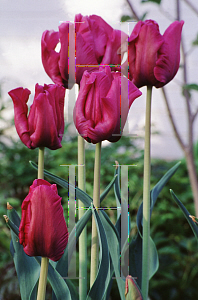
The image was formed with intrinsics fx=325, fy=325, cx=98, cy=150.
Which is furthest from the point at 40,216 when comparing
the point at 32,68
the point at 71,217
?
the point at 32,68

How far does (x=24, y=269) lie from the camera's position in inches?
16.2

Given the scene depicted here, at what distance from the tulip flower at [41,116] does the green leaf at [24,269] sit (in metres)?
0.11

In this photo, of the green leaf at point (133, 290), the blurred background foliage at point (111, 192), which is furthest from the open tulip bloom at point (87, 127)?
the blurred background foliage at point (111, 192)

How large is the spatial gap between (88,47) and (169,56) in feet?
0.33

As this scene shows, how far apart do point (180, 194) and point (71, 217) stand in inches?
44.2

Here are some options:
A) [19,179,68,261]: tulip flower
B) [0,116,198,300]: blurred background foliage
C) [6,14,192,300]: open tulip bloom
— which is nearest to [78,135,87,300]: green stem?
[6,14,192,300]: open tulip bloom

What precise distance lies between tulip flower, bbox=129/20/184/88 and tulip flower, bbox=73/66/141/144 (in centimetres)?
7

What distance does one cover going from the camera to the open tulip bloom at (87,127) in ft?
1.03

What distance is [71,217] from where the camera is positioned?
398mm

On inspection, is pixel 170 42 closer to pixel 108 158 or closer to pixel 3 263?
pixel 108 158

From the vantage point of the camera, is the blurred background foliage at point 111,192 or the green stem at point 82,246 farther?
the blurred background foliage at point 111,192

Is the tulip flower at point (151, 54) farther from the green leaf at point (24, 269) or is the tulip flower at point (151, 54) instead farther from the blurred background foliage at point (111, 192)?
the blurred background foliage at point (111, 192)

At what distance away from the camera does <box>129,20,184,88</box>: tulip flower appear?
0.40 m

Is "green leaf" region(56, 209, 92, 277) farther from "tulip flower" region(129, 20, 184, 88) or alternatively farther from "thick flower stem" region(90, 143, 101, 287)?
"tulip flower" region(129, 20, 184, 88)
